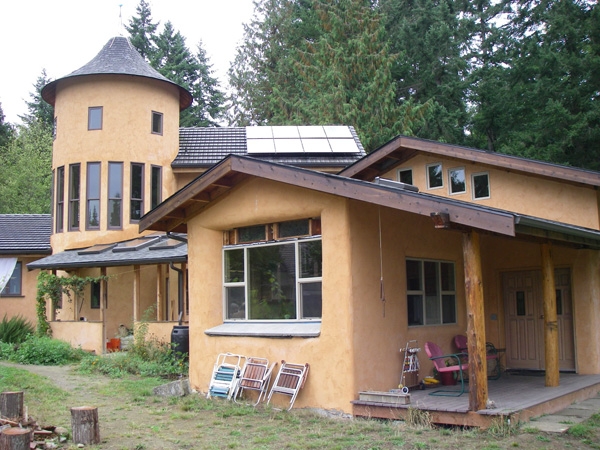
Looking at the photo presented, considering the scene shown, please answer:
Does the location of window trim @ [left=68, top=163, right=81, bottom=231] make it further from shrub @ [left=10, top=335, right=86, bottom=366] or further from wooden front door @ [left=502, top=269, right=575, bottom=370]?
wooden front door @ [left=502, top=269, right=575, bottom=370]

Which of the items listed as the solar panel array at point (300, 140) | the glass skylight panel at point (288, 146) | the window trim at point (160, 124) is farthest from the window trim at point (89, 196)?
the glass skylight panel at point (288, 146)

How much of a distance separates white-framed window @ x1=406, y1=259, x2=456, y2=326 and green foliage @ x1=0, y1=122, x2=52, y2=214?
29.6 m

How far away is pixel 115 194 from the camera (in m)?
21.7

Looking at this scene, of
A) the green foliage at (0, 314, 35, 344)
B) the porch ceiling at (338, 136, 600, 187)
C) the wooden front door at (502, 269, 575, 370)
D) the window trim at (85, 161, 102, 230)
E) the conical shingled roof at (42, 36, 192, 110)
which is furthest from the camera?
the conical shingled roof at (42, 36, 192, 110)

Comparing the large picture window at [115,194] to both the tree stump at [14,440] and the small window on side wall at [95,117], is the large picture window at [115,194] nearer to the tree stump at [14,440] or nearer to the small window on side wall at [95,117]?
the small window on side wall at [95,117]

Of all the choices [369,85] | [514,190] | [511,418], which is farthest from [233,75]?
[511,418]

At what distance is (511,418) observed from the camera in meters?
8.20

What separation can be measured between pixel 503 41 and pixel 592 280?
69.2 ft

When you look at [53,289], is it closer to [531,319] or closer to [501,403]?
[531,319]

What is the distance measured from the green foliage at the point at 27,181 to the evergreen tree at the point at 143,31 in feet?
31.4

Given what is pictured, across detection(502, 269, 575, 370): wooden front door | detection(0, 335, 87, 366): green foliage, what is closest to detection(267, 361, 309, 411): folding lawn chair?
detection(502, 269, 575, 370): wooden front door

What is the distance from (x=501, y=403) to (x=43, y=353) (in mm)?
12558

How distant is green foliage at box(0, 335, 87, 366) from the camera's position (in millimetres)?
17047

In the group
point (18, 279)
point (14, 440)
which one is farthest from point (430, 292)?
point (18, 279)
